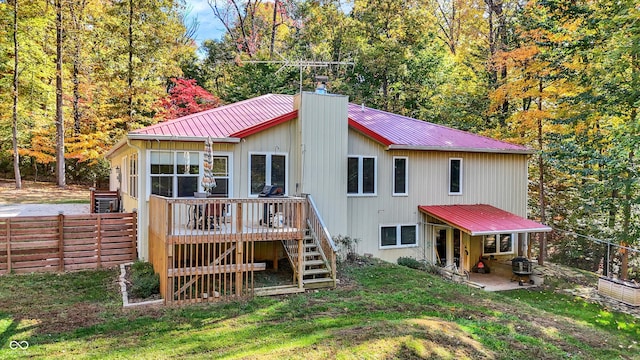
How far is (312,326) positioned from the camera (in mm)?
6492

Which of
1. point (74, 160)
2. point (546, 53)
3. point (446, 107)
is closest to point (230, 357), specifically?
point (546, 53)

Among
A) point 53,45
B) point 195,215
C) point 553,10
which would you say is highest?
point 53,45

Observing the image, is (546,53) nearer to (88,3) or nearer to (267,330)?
(267,330)

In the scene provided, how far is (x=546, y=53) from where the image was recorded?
13.9 meters

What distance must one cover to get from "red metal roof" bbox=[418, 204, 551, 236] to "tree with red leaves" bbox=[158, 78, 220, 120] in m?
16.0

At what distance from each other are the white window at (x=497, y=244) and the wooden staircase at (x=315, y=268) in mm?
7372

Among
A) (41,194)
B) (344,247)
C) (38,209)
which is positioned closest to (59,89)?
(41,194)

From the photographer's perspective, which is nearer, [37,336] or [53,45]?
[37,336]

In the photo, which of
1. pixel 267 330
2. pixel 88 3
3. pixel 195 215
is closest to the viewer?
pixel 267 330

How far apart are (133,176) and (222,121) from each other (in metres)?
2.96

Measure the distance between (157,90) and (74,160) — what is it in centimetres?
845

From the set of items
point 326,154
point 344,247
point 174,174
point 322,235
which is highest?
point 326,154

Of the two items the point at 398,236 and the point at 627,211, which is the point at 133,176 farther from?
the point at 627,211

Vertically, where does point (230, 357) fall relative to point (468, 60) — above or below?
below
